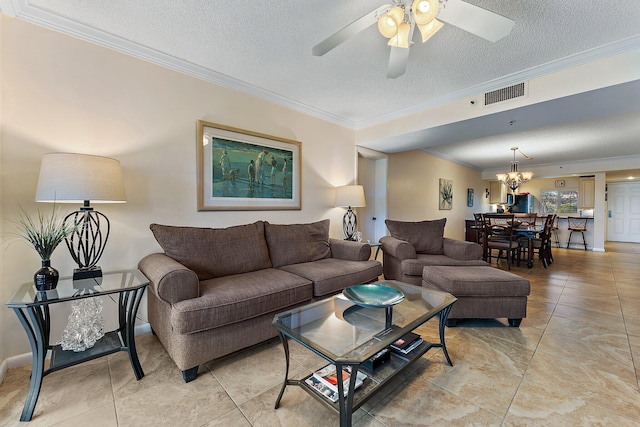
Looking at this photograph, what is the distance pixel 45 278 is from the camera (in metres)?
1.49

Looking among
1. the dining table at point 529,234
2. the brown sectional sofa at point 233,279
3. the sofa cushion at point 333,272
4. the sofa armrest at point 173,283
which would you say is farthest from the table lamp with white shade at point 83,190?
the dining table at point 529,234

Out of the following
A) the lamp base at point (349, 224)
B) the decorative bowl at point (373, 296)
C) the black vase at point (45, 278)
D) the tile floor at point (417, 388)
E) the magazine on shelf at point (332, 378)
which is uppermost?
the lamp base at point (349, 224)

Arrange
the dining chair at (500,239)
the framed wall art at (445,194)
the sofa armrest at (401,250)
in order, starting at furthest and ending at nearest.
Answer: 1. the framed wall art at (445,194)
2. the dining chair at (500,239)
3. the sofa armrest at (401,250)

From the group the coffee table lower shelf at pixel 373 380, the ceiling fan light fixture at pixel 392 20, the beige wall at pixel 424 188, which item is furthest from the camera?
the beige wall at pixel 424 188

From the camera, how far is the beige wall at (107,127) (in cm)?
172

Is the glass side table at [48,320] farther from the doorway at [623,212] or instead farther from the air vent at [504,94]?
the doorway at [623,212]

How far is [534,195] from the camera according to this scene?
819 cm

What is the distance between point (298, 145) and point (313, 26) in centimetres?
147

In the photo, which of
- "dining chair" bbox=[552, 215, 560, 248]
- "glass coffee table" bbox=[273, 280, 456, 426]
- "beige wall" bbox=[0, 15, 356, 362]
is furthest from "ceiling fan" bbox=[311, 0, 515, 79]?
"dining chair" bbox=[552, 215, 560, 248]

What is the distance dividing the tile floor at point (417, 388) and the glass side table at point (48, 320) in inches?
6.6

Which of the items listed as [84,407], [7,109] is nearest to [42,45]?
[7,109]

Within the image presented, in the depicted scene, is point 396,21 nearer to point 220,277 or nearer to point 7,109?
point 220,277

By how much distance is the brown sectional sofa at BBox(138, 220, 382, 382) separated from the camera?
159 centimetres

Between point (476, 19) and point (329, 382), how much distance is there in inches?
80.7
